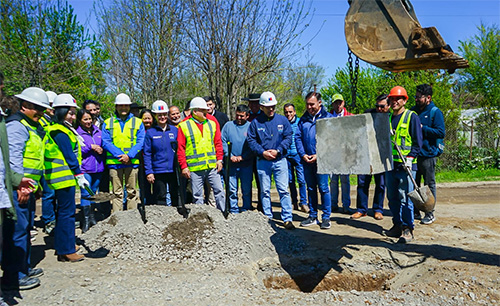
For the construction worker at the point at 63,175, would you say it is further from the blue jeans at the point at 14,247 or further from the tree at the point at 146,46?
the tree at the point at 146,46

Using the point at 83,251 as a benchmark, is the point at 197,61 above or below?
above

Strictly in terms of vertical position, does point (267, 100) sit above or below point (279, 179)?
above

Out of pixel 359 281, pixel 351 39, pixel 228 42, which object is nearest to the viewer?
pixel 351 39

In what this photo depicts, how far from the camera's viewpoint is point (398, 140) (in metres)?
6.13

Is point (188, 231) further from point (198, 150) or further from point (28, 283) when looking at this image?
point (28, 283)

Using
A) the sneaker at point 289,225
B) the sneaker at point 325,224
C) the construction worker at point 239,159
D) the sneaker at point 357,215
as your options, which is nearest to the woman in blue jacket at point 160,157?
the construction worker at point 239,159

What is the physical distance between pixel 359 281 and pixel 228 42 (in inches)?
334

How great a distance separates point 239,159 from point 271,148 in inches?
29.8

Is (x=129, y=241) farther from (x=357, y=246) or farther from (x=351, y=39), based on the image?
(x=351, y=39)

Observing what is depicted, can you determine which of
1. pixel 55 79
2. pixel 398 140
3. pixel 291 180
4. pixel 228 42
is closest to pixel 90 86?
pixel 55 79

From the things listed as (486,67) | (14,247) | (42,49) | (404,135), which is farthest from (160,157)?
(486,67)

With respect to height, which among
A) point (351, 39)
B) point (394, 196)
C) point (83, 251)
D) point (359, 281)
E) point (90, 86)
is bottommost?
point (359, 281)

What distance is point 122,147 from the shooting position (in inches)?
289

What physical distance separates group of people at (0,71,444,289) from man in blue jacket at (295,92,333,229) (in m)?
0.02
